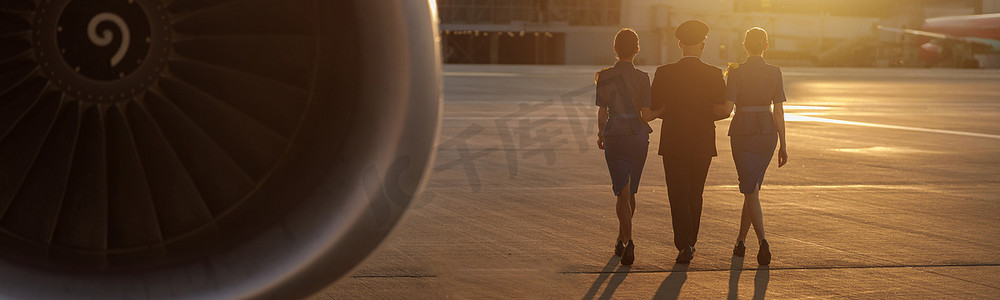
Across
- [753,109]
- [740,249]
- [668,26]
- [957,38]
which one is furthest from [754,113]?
[668,26]

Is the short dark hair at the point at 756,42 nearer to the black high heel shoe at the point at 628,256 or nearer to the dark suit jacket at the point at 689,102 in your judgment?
the dark suit jacket at the point at 689,102

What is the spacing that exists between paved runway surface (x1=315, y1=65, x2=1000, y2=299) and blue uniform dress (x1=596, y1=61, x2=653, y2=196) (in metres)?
0.55

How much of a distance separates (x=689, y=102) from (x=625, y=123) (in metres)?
0.36

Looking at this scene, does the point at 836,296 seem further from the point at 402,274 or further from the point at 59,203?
the point at 59,203

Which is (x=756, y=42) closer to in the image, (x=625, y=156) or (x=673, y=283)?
A: (x=625, y=156)

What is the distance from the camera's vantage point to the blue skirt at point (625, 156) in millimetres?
6486

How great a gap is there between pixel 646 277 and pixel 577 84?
3299 cm

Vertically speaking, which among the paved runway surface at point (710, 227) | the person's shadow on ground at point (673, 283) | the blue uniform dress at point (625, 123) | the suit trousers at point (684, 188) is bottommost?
the paved runway surface at point (710, 227)

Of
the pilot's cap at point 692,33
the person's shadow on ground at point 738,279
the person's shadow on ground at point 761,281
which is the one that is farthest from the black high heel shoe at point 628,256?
the pilot's cap at point 692,33

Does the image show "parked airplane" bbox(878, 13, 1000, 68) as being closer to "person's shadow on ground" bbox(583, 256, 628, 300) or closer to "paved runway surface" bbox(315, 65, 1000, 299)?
"paved runway surface" bbox(315, 65, 1000, 299)

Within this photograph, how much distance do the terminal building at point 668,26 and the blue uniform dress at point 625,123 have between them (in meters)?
62.4

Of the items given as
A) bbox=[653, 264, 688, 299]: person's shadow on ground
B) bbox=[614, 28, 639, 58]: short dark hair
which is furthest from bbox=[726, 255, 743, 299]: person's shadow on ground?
Result: bbox=[614, 28, 639, 58]: short dark hair

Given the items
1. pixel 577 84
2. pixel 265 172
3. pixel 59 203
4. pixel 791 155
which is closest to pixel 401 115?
pixel 265 172

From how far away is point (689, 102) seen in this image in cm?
639
